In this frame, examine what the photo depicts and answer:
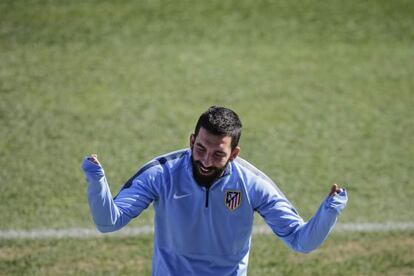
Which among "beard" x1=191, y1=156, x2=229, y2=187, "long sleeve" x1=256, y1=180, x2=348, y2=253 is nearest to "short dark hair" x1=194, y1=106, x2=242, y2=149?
"beard" x1=191, y1=156, x2=229, y2=187

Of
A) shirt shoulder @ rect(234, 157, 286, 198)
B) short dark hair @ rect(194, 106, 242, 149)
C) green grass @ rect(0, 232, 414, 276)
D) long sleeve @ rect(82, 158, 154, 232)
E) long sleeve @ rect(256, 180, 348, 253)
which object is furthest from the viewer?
green grass @ rect(0, 232, 414, 276)

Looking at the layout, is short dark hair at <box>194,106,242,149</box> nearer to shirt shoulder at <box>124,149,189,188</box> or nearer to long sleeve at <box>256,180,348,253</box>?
shirt shoulder at <box>124,149,189,188</box>

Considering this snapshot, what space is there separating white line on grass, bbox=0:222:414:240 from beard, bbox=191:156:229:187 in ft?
9.66

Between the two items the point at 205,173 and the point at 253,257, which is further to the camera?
the point at 253,257

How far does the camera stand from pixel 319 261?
7.39 metres

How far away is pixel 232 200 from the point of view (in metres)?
4.84

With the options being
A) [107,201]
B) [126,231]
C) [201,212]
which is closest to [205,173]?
[201,212]

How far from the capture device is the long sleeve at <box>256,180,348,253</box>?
453 centimetres

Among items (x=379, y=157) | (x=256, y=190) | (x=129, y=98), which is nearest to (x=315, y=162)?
(x=379, y=157)

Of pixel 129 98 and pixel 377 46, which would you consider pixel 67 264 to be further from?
pixel 377 46

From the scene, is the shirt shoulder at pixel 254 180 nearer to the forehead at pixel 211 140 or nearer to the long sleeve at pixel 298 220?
the long sleeve at pixel 298 220

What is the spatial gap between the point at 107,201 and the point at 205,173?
64 cm

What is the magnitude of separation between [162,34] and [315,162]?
3593 mm

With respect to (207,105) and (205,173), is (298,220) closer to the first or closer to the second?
(205,173)
